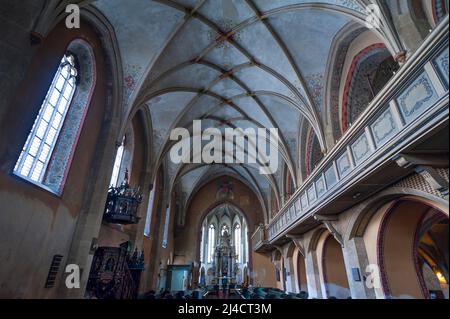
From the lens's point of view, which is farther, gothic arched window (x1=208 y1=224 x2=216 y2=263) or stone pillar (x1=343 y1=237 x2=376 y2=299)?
gothic arched window (x1=208 y1=224 x2=216 y2=263)

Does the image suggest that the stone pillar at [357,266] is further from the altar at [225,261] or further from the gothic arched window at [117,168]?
the altar at [225,261]

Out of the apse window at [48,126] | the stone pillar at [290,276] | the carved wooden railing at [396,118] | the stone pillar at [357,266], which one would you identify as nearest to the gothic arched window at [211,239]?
the stone pillar at [290,276]

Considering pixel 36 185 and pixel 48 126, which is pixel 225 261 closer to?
pixel 36 185

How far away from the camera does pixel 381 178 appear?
16.3 feet

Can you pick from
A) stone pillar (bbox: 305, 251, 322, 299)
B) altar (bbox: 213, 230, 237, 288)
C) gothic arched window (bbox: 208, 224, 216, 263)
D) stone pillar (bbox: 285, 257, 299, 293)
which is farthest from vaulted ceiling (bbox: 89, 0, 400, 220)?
gothic arched window (bbox: 208, 224, 216, 263)

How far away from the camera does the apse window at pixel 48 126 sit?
5223 millimetres

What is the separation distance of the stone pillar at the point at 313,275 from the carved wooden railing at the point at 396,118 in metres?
4.53

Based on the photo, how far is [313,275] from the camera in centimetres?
1002

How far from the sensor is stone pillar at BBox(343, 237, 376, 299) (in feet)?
20.2

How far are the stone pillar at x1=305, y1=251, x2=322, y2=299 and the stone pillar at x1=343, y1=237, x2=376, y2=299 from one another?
3.42 meters

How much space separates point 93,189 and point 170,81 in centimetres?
552

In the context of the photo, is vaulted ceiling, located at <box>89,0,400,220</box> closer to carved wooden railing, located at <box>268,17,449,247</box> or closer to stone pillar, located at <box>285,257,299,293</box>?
carved wooden railing, located at <box>268,17,449,247</box>
